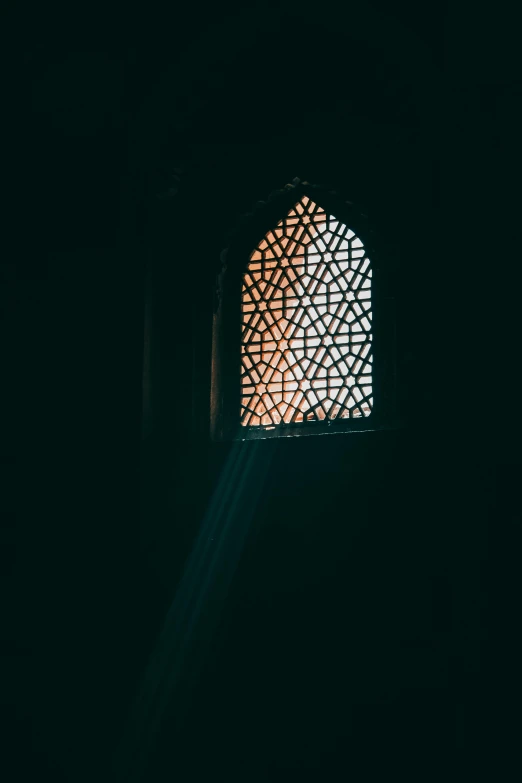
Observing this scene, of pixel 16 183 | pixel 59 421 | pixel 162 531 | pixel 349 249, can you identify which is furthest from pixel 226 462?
pixel 16 183

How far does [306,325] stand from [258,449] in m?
0.58

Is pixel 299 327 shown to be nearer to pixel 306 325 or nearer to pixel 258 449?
pixel 306 325

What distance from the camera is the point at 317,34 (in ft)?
16.6

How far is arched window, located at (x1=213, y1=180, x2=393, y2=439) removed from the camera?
4.94 metres

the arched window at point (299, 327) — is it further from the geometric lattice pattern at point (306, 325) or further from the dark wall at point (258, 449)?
the dark wall at point (258, 449)

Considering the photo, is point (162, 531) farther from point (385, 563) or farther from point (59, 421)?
point (385, 563)

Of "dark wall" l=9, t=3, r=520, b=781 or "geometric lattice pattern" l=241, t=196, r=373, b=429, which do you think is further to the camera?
"geometric lattice pattern" l=241, t=196, r=373, b=429

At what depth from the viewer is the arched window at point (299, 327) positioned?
494cm

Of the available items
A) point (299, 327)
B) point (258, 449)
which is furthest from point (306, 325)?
point (258, 449)

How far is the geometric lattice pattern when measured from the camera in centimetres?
497

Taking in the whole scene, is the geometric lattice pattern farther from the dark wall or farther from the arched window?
the dark wall

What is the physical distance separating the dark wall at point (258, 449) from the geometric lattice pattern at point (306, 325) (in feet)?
0.60

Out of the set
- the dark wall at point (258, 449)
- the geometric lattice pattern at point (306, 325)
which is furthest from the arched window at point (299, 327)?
the dark wall at point (258, 449)

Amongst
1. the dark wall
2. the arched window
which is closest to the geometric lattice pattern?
the arched window
